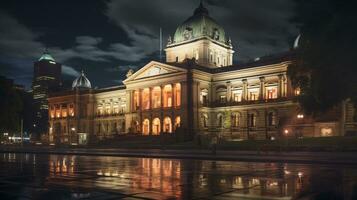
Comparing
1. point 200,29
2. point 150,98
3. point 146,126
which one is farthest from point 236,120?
point 200,29

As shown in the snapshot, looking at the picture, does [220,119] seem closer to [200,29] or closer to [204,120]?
[204,120]

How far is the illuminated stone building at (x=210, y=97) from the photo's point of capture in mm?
82062

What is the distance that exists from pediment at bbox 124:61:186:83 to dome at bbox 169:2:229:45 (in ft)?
47.9

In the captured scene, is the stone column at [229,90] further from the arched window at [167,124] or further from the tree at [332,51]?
the tree at [332,51]

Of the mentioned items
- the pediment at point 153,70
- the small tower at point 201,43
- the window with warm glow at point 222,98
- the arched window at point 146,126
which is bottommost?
the arched window at point 146,126

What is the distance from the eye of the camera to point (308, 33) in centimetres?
3581

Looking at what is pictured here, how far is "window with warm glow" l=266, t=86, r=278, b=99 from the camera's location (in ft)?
289

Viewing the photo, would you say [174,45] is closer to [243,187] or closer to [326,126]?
[326,126]

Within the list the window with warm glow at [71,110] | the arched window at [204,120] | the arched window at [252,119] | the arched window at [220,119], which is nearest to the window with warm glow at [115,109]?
the window with warm glow at [71,110]

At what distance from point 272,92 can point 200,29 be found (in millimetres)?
27512

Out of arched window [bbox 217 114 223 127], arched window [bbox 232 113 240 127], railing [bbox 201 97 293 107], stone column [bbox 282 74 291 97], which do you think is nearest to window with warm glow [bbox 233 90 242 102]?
railing [bbox 201 97 293 107]

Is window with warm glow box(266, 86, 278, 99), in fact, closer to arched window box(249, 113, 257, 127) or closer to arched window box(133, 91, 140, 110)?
arched window box(249, 113, 257, 127)

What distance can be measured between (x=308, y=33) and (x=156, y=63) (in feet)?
207

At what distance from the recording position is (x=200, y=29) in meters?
106
